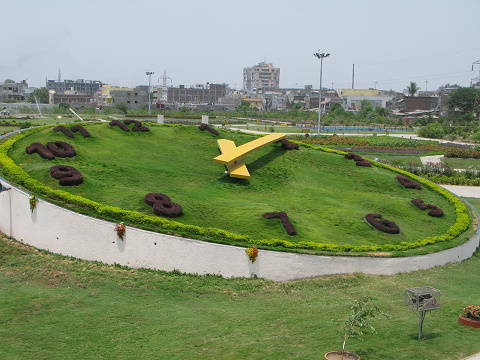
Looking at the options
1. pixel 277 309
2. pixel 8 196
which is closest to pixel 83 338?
pixel 277 309

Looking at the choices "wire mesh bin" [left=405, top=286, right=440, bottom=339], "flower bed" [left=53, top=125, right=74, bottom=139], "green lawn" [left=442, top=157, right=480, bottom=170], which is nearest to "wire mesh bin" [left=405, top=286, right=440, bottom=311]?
"wire mesh bin" [left=405, top=286, right=440, bottom=339]

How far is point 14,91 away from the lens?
16888 centimetres

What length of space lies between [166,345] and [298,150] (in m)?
23.0

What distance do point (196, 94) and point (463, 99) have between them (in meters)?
79.0

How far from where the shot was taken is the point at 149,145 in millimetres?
34062

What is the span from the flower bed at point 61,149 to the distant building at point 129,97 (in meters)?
109

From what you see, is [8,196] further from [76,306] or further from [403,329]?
[403,329]

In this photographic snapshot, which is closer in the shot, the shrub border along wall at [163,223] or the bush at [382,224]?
the shrub border along wall at [163,223]

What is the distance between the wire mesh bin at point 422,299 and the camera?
50.2ft

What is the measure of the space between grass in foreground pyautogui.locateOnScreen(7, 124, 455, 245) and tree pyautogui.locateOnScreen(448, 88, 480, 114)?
358 feet

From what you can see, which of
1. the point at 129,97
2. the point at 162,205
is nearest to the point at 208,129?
the point at 162,205

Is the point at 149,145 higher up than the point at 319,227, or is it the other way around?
the point at 149,145

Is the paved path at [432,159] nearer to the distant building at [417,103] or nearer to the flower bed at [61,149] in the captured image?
the flower bed at [61,149]

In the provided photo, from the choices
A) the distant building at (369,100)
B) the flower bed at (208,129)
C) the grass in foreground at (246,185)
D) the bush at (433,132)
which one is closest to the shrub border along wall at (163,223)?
the grass in foreground at (246,185)
